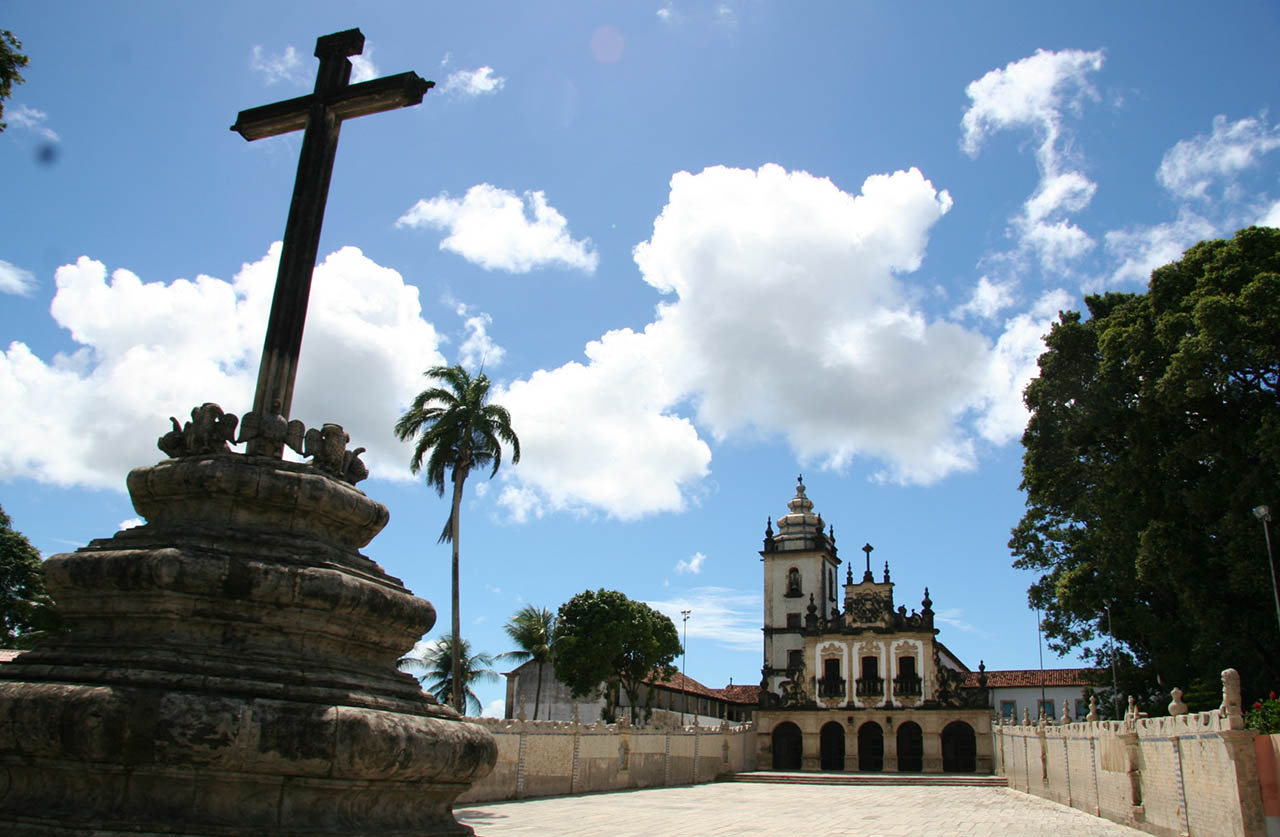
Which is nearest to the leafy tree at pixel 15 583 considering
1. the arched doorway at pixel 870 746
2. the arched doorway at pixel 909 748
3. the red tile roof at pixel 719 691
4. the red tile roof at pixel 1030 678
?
the red tile roof at pixel 719 691

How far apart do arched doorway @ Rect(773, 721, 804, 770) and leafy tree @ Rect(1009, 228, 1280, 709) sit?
19.5 m

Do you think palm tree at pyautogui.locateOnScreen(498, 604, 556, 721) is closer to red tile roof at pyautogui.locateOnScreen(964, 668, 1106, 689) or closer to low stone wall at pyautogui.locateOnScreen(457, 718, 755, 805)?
low stone wall at pyautogui.locateOnScreen(457, 718, 755, 805)

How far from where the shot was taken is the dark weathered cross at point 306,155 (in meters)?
5.48

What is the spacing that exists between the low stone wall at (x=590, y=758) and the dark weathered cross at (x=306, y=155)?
402 inches

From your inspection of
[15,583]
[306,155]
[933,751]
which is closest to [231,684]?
[306,155]

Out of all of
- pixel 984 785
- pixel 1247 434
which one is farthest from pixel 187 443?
pixel 984 785

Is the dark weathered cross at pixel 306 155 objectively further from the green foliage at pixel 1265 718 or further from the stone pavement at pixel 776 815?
the green foliage at pixel 1265 718

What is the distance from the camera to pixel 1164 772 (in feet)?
44.2

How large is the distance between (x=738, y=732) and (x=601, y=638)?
8.09m

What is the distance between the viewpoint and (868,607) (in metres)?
43.8

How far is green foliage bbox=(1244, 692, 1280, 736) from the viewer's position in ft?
32.7

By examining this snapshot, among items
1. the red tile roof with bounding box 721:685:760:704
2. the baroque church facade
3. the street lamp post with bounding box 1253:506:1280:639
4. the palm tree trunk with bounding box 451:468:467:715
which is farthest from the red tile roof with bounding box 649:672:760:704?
the street lamp post with bounding box 1253:506:1280:639

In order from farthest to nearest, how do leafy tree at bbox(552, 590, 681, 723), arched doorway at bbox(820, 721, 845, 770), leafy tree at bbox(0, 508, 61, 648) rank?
1. arched doorway at bbox(820, 721, 845, 770)
2. leafy tree at bbox(552, 590, 681, 723)
3. leafy tree at bbox(0, 508, 61, 648)

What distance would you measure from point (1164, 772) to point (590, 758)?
14038 millimetres
